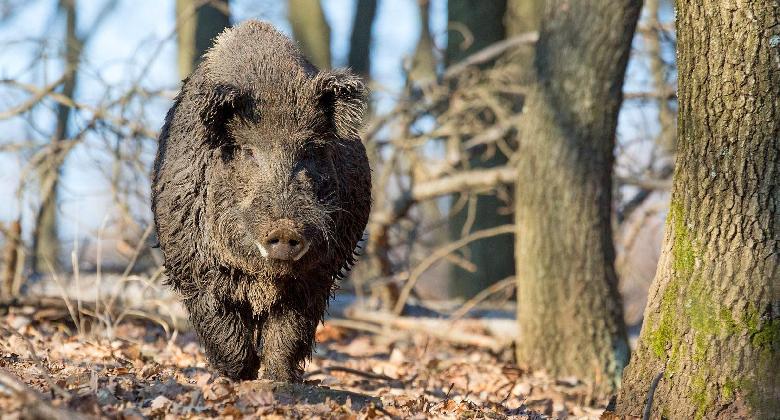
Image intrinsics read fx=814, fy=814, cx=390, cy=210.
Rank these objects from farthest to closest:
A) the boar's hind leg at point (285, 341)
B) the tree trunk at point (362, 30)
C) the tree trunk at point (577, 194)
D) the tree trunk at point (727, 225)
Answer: the tree trunk at point (362, 30)
the tree trunk at point (577, 194)
the boar's hind leg at point (285, 341)
the tree trunk at point (727, 225)

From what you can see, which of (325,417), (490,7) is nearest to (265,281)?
(325,417)

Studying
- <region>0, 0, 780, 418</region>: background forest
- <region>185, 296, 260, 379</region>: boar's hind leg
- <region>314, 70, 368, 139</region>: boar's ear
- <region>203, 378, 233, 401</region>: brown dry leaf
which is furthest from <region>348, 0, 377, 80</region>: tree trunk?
<region>203, 378, 233, 401</region>: brown dry leaf

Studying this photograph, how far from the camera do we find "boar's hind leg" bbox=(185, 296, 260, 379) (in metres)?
4.63


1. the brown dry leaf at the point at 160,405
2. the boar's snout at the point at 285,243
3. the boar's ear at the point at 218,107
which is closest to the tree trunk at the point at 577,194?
the boar's ear at the point at 218,107

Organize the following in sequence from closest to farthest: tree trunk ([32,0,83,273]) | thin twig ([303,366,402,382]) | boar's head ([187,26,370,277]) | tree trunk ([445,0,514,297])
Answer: boar's head ([187,26,370,277]) < thin twig ([303,366,402,382]) < tree trunk ([32,0,83,273]) < tree trunk ([445,0,514,297])

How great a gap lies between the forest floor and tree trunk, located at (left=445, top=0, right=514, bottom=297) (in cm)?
294

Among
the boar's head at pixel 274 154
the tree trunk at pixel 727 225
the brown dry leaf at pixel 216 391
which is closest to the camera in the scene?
the brown dry leaf at pixel 216 391

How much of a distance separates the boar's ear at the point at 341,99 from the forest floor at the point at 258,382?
1.43 meters

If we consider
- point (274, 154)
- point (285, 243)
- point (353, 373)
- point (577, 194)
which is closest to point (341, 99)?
point (274, 154)

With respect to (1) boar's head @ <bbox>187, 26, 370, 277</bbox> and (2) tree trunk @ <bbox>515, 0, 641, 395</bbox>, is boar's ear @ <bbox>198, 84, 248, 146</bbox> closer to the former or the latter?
(1) boar's head @ <bbox>187, 26, 370, 277</bbox>

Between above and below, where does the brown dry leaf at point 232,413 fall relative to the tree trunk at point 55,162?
below

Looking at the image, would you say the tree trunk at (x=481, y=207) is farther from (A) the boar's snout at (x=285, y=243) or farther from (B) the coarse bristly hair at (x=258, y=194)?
(A) the boar's snout at (x=285, y=243)

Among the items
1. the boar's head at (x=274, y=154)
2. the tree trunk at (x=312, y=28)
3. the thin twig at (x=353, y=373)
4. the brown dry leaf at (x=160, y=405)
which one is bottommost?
the thin twig at (x=353, y=373)

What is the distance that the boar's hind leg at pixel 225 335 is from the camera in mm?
Answer: 4629
